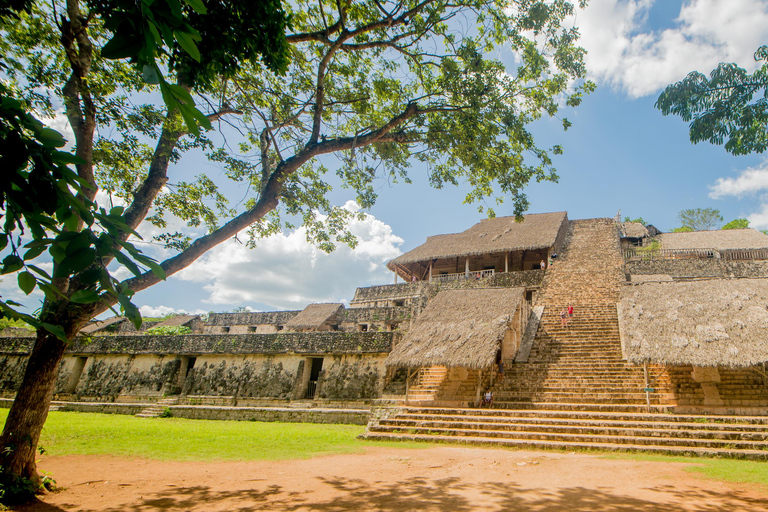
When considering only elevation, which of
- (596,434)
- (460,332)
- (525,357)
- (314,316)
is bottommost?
(596,434)

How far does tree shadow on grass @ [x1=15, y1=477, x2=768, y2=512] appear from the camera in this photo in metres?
3.88

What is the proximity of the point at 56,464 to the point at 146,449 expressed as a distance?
1.45 m

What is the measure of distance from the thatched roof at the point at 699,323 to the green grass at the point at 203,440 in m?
6.05

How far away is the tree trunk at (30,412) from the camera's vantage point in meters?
4.20

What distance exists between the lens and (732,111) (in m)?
4.77

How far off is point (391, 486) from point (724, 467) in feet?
15.8

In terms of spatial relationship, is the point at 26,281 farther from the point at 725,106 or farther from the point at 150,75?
the point at 725,106

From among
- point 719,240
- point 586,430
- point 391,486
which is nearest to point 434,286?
point 586,430

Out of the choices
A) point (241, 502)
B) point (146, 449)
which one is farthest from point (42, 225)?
point (146, 449)

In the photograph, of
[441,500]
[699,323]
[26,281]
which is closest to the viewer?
[26,281]

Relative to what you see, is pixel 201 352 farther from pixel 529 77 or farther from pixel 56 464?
pixel 529 77

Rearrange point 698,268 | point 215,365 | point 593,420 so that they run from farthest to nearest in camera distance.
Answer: point 698,268
point 215,365
point 593,420

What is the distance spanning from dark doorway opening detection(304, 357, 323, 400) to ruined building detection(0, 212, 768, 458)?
53 mm

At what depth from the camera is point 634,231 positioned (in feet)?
100
